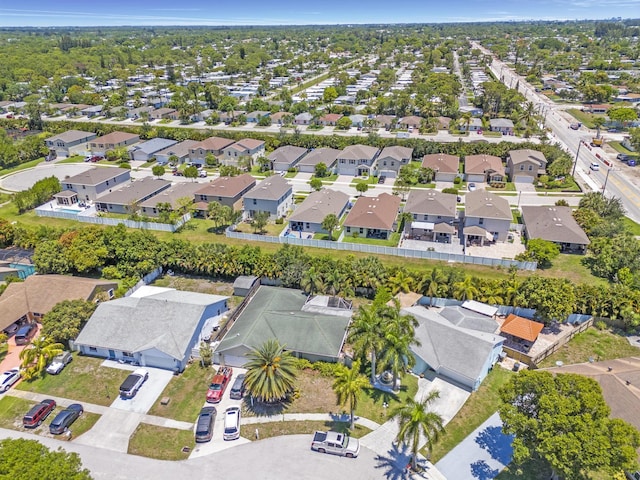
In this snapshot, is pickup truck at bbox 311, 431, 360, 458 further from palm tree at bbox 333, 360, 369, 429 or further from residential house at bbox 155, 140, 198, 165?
residential house at bbox 155, 140, 198, 165

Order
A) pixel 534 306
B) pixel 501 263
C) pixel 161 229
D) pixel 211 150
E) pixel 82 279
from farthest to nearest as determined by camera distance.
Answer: pixel 211 150
pixel 161 229
pixel 501 263
pixel 82 279
pixel 534 306

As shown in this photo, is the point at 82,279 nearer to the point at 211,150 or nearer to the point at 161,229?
the point at 161,229

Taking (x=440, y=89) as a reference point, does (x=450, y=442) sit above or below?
below

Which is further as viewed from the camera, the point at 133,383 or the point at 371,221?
the point at 371,221

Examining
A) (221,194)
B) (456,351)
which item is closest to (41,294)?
(221,194)

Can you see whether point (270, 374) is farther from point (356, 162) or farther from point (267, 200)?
point (356, 162)

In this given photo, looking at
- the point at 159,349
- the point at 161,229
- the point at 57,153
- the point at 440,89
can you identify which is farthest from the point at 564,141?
the point at 57,153
